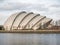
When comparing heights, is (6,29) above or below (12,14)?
below

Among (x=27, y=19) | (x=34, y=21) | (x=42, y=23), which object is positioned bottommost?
(x=42, y=23)

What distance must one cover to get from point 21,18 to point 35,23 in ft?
16.9

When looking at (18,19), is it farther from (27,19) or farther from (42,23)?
(42,23)

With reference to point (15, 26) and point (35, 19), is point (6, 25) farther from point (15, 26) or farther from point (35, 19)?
point (35, 19)

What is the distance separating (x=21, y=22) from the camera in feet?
262

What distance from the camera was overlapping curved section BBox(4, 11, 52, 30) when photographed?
78.5 metres

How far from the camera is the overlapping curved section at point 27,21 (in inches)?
3091

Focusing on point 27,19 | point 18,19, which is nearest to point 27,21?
point 27,19

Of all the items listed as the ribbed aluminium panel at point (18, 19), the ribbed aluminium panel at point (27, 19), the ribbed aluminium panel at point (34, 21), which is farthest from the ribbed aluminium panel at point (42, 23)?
the ribbed aluminium panel at point (18, 19)

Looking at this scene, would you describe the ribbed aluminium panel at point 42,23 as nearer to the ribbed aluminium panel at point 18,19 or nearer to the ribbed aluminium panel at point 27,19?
the ribbed aluminium panel at point 27,19

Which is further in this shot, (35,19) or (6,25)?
(6,25)

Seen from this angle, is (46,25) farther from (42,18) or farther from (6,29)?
(6,29)

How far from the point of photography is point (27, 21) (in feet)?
259

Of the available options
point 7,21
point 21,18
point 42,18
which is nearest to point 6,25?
point 7,21
